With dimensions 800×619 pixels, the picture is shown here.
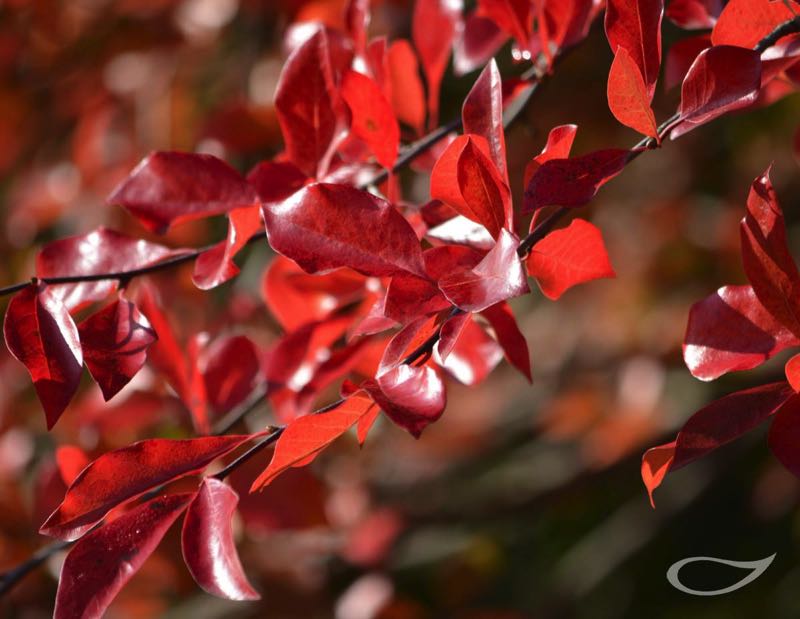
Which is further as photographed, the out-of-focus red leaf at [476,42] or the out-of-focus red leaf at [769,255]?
the out-of-focus red leaf at [476,42]

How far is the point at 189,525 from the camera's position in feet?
1.62

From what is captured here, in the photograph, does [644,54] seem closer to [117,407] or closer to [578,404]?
[117,407]

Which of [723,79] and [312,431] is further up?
[723,79]

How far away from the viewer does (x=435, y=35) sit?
0.71 meters

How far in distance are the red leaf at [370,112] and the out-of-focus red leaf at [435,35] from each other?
15cm

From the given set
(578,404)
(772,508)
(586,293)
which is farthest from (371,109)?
(772,508)

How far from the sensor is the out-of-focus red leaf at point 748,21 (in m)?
0.48

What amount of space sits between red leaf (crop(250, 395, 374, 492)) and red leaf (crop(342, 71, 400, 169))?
186mm

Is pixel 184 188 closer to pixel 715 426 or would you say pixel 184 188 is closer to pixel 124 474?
pixel 124 474

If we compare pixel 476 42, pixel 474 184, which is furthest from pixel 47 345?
pixel 476 42

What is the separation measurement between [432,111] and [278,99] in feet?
0.58

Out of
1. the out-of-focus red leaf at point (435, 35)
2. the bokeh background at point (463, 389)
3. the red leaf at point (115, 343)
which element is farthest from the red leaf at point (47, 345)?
the bokeh background at point (463, 389)

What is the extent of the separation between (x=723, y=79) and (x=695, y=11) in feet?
0.62

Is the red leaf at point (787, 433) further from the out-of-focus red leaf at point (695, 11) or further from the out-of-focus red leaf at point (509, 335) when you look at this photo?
the out-of-focus red leaf at point (695, 11)
